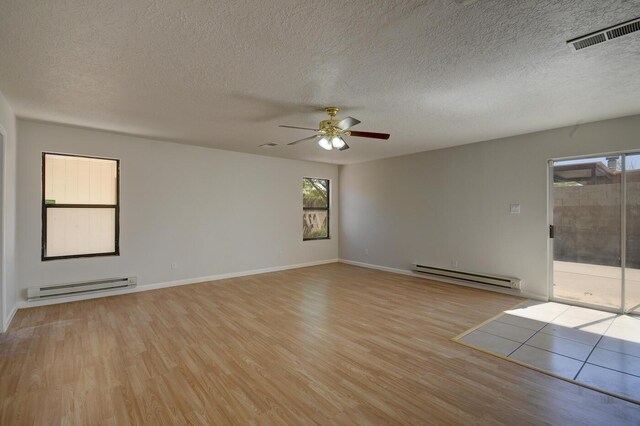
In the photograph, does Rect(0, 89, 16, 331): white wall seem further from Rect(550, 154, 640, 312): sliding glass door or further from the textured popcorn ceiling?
Rect(550, 154, 640, 312): sliding glass door

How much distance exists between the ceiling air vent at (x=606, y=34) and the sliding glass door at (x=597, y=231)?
9.44ft

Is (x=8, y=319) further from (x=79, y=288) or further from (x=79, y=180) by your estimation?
(x=79, y=180)

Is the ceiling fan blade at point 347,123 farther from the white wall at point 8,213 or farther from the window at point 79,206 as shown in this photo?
the window at point 79,206

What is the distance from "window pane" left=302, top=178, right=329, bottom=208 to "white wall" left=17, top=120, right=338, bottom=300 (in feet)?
0.75

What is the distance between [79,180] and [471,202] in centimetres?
666

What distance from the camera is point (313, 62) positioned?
2.52 m

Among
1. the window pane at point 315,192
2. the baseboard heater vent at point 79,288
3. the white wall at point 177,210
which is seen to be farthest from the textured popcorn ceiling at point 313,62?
the window pane at point 315,192

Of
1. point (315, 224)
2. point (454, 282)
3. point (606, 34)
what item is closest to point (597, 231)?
point (454, 282)

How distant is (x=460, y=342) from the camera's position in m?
3.12

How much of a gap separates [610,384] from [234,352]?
10.4 feet

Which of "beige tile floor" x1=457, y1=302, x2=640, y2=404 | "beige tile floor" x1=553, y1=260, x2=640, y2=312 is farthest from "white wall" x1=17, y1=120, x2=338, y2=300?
"beige tile floor" x1=553, y1=260, x2=640, y2=312

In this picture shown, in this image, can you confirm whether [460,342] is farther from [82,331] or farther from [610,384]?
[82,331]

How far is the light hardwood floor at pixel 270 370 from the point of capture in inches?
79.6

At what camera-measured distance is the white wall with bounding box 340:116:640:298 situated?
181 inches
